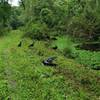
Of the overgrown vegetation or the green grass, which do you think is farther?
the overgrown vegetation

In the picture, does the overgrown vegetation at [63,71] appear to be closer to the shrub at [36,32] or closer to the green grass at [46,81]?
the green grass at [46,81]

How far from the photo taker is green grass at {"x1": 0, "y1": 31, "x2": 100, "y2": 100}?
13.2 meters

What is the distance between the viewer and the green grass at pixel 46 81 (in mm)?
13195

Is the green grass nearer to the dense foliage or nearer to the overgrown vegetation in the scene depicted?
the overgrown vegetation

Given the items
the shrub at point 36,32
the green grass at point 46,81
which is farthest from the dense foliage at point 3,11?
the green grass at point 46,81

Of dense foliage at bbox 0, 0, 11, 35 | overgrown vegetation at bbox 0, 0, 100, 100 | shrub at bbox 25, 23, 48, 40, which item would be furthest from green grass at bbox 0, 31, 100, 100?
dense foliage at bbox 0, 0, 11, 35

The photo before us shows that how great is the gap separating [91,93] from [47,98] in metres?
2.30

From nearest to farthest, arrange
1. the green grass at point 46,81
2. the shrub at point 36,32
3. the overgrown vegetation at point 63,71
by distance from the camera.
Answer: the green grass at point 46,81
the overgrown vegetation at point 63,71
the shrub at point 36,32

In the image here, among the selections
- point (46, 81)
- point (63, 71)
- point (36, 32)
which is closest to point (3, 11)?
point (36, 32)

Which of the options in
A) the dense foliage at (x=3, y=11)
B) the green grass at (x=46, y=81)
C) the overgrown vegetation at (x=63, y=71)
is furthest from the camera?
the dense foliage at (x=3, y=11)

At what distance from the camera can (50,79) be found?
16.0 meters

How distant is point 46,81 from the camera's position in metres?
15.6

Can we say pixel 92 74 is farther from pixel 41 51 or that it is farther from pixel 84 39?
pixel 84 39

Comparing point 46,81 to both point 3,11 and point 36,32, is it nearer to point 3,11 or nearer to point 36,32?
point 36,32
